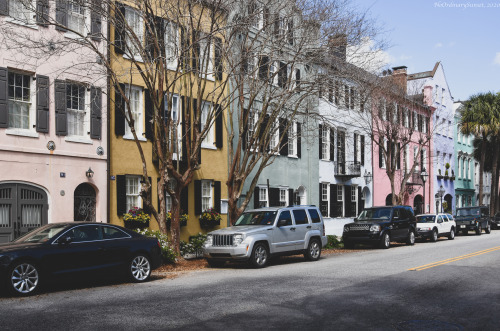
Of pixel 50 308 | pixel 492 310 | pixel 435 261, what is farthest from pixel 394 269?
pixel 50 308

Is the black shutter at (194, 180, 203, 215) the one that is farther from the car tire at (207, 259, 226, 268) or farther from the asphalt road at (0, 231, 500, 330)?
the asphalt road at (0, 231, 500, 330)

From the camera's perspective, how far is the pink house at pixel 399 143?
110ft

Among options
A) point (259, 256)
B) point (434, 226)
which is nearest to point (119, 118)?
point (259, 256)

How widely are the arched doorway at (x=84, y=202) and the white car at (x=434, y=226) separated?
18491mm

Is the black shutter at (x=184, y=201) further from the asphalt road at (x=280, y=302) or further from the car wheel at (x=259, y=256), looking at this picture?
the asphalt road at (x=280, y=302)

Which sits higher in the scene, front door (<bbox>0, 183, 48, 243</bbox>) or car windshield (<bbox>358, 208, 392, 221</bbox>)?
front door (<bbox>0, 183, 48, 243</bbox>)

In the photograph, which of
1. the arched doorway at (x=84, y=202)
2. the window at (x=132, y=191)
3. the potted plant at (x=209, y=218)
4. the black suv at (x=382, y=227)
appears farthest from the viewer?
the black suv at (x=382, y=227)

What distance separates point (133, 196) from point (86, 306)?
12.1 meters

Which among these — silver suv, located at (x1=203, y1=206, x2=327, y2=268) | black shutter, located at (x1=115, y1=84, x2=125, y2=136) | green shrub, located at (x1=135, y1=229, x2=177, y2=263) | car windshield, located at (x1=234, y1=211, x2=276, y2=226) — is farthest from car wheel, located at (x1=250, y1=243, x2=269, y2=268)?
black shutter, located at (x1=115, y1=84, x2=125, y2=136)

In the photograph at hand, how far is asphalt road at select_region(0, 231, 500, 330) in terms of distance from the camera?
8.17 m

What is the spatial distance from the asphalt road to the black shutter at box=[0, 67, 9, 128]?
22.9ft

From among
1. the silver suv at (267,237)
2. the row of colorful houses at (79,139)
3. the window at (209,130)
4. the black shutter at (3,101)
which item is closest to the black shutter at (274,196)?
the row of colorful houses at (79,139)

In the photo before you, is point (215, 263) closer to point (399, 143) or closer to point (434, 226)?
point (434, 226)

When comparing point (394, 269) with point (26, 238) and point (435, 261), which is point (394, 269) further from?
point (26, 238)
